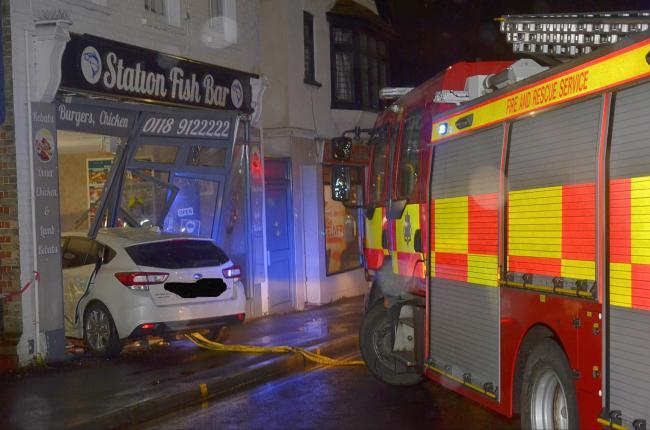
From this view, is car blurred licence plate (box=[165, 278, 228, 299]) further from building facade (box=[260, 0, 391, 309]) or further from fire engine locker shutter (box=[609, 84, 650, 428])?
fire engine locker shutter (box=[609, 84, 650, 428])

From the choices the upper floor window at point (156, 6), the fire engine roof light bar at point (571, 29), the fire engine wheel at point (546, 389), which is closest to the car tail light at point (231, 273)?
the upper floor window at point (156, 6)

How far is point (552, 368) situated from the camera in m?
6.13

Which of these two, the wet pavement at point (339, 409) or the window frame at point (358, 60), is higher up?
the window frame at point (358, 60)

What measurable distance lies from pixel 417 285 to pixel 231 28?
7.80m

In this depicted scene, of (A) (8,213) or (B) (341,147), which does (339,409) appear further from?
(A) (8,213)

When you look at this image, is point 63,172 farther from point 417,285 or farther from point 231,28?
point 417,285

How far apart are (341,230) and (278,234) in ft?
8.20

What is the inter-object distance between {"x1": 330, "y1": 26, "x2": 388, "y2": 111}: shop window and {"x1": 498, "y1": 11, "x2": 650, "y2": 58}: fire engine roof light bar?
1083 cm

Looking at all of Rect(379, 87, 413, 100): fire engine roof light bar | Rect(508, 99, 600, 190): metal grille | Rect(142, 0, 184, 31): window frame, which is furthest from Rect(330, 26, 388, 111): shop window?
Rect(508, 99, 600, 190): metal grille

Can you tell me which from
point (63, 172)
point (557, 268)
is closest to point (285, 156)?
point (63, 172)

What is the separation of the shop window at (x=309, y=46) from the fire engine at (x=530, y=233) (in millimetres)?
7919

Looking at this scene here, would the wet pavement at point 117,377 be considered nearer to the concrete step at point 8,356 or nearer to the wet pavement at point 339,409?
the concrete step at point 8,356

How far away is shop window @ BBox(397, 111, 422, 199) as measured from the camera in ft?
30.0

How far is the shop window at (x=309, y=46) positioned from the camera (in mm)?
17469
